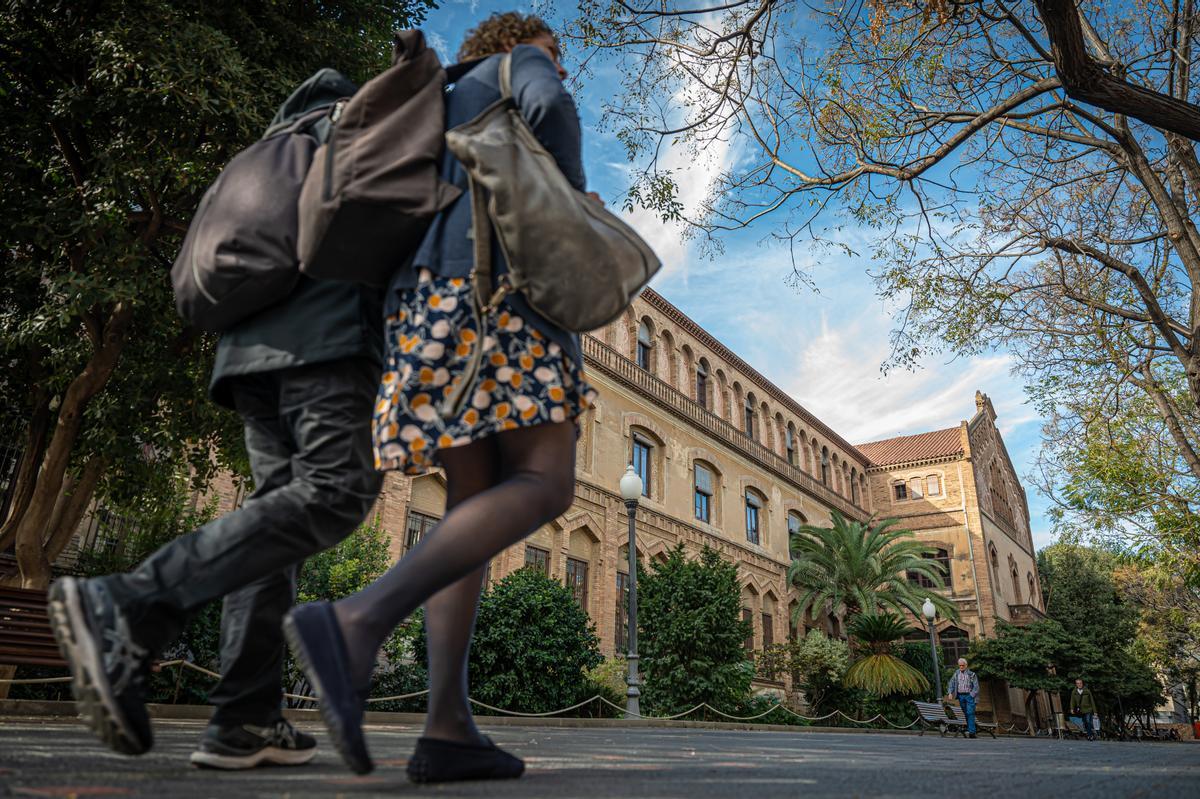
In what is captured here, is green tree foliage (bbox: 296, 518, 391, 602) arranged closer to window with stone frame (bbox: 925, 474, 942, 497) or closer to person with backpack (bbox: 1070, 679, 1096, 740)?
person with backpack (bbox: 1070, 679, 1096, 740)

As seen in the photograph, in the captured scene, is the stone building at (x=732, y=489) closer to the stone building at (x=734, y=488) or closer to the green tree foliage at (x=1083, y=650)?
the stone building at (x=734, y=488)

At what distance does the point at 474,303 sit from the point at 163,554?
0.86 metres

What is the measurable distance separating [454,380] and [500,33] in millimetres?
1121

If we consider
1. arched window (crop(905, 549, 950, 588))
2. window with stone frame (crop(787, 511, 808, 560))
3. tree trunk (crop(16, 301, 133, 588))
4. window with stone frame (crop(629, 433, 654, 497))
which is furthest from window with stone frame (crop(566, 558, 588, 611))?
arched window (crop(905, 549, 950, 588))

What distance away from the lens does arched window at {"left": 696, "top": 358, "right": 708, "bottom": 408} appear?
26516mm

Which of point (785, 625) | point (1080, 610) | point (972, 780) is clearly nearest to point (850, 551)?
point (785, 625)

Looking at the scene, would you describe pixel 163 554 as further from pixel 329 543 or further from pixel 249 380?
pixel 249 380

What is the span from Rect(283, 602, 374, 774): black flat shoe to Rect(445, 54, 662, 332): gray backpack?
2.45 ft

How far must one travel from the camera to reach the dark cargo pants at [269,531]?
1.68 m

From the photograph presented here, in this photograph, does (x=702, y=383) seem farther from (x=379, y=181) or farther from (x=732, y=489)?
(x=379, y=181)

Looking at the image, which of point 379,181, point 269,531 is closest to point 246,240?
point 379,181

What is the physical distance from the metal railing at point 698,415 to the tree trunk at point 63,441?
1343cm

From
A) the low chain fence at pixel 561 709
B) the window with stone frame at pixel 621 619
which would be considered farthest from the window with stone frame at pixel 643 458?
the low chain fence at pixel 561 709

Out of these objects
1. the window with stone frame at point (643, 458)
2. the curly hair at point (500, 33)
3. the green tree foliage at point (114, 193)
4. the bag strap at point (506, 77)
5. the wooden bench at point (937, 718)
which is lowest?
the wooden bench at point (937, 718)
